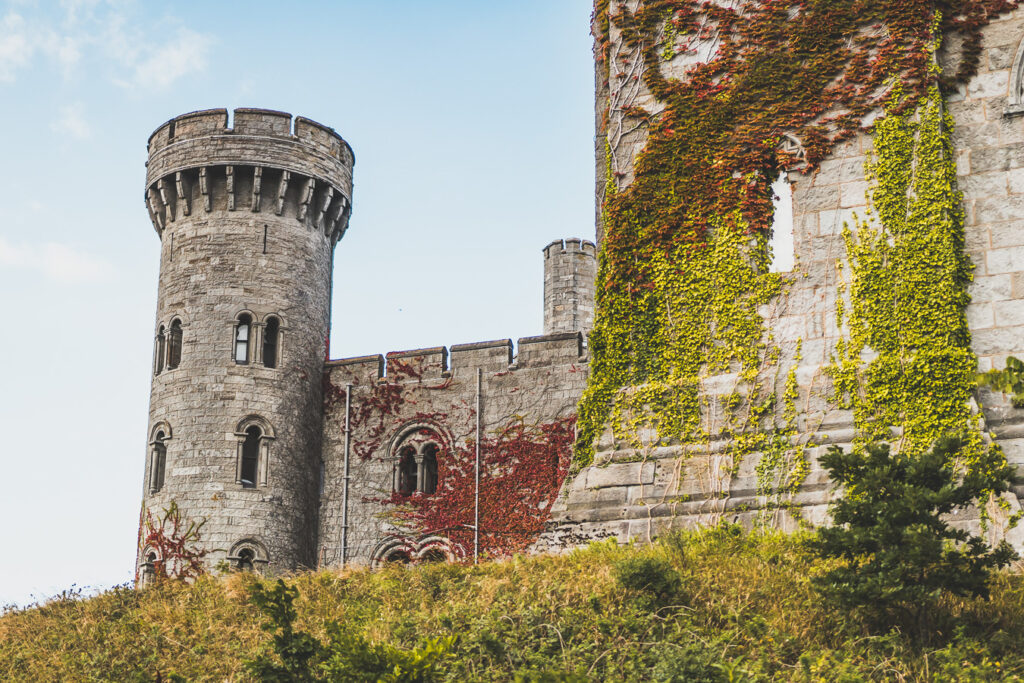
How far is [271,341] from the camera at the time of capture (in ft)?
84.8

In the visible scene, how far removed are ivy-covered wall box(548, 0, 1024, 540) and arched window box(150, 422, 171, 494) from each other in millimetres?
12679

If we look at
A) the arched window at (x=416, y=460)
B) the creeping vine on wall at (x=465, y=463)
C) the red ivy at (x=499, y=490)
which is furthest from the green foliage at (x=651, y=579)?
the arched window at (x=416, y=460)

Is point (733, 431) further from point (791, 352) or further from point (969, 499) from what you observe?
point (969, 499)

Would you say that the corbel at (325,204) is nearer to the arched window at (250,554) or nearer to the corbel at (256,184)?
the corbel at (256,184)

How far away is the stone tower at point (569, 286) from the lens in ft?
103

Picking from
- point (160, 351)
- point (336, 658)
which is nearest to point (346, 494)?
point (160, 351)

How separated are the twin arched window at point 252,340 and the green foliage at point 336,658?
15425mm

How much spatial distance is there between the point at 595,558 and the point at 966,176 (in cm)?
606

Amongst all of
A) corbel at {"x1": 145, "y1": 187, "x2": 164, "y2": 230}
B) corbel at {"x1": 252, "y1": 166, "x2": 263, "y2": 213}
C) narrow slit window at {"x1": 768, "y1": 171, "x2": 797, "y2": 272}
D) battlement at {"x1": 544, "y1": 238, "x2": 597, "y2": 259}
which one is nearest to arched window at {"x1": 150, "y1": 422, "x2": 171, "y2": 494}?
corbel at {"x1": 145, "y1": 187, "x2": 164, "y2": 230}

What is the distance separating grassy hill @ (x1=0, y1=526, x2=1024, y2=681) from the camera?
9273 mm

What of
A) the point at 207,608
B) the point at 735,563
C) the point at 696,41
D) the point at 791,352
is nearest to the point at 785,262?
the point at 791,352

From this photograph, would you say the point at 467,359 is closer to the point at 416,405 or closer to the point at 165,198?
the point at 416,405

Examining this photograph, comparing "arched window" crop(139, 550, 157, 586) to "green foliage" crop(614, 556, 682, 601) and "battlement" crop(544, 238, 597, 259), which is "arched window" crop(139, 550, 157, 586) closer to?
"battlement" crop(544, 238, 597, 259)

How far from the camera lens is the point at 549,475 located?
79.5 ft
